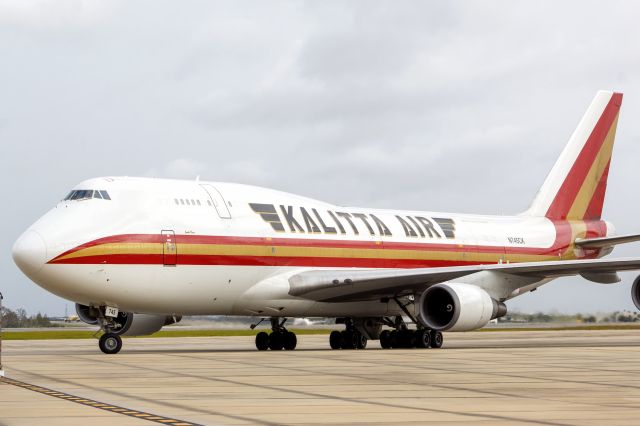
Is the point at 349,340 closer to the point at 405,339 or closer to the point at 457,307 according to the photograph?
the point at 405,339

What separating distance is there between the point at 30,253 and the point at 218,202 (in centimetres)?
529

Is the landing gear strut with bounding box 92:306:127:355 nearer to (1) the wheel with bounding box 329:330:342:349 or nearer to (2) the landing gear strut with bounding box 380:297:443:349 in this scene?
(1) the wheel with bounding box 329:330:342:349

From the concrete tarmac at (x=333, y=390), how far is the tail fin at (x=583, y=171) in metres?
15.9

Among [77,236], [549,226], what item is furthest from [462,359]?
[549,226]

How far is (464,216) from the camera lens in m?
34.3

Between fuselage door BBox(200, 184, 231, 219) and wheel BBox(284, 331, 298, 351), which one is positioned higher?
fuselage door BBox(200, 184, 231, 219)

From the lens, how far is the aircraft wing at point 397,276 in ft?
89.8

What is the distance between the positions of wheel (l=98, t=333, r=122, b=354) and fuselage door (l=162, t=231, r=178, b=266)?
216 centimetres

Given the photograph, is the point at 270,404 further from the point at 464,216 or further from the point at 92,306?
the point at 464,216

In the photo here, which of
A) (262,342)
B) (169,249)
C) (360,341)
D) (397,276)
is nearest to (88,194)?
(169,249)

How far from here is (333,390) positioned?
13.9m

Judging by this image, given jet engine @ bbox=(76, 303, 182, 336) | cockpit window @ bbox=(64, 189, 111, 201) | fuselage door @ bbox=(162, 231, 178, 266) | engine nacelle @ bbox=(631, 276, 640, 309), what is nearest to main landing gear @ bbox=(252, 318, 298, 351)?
jet engine @ bbox=(76, 303, 182, 336)

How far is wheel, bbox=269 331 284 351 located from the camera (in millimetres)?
29328

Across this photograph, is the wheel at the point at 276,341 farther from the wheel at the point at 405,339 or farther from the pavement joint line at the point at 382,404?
the pavement joint line at the point at 382,404
